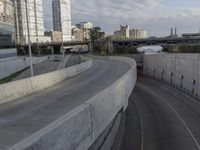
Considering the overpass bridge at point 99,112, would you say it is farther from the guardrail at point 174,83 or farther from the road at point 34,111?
the guardrail at point 174,83

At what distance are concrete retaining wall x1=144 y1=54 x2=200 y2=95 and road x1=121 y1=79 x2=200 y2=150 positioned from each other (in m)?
2.90

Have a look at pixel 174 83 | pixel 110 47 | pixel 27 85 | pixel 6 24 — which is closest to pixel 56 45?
pixel 110 47

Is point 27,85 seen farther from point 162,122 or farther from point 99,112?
point 162,122

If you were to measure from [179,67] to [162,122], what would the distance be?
84.9 feet

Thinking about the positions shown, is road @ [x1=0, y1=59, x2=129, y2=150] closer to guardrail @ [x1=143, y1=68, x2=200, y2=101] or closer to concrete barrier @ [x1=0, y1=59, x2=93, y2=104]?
concrete barrier @ [x1=0, y1=59, x2=93, y2=104]

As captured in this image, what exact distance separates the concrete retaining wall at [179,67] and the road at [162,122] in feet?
9.53

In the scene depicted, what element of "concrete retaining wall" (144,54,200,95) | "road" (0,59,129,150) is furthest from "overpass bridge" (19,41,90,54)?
"road" (0,59,129,150)

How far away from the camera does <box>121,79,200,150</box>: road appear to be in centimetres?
2667

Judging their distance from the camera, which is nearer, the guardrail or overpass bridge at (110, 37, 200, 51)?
the guardrail

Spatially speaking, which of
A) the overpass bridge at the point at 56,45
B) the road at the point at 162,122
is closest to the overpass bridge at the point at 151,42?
the overpass bridge at the point at 56,45

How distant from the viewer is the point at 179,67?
57.8 metres

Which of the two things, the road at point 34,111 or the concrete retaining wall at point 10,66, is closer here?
the road at point 34,111

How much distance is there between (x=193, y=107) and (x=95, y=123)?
105 ft

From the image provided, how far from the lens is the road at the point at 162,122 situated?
26.7 meters
